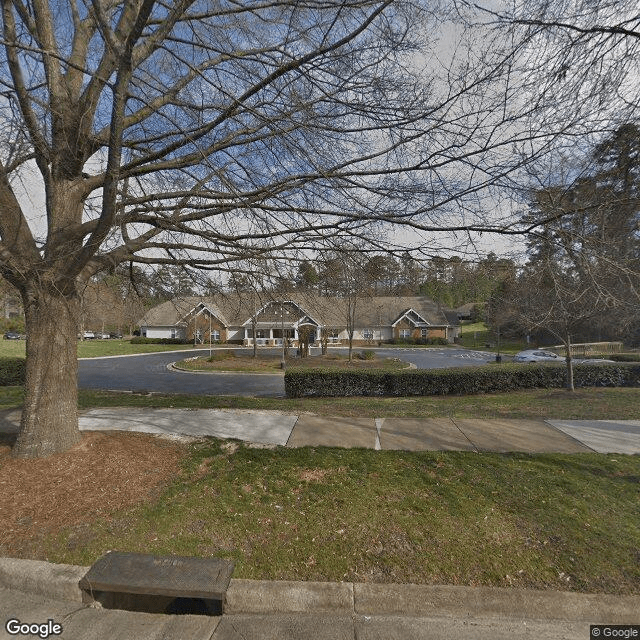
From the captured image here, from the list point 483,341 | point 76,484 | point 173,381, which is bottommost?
point 173,381

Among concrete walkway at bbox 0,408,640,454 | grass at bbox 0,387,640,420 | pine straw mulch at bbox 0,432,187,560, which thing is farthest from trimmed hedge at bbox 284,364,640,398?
pine straw mulch at bbox 0,432,187,560

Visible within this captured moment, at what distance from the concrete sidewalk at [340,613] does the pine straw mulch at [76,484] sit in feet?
1.85

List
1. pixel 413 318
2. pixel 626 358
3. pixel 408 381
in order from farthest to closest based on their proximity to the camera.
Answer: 1. pixel 413 318
2. pixel 626 358
3. pixel 408 381

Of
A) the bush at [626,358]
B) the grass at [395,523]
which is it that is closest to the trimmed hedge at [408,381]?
the grass at [395,523]

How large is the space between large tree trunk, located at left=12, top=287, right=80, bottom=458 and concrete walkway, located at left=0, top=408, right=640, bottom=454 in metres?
1.58

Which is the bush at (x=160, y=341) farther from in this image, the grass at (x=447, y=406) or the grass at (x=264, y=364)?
the grass at (x=447, y=406)

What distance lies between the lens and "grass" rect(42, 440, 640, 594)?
109 inches

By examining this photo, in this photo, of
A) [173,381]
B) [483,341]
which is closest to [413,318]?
[483,341]

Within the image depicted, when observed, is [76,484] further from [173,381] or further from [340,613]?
[173,381]

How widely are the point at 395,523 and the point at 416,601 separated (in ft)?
2.56

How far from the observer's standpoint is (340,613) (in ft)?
8.18

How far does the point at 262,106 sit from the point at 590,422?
26.1ft

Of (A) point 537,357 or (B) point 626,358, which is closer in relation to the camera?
(B) point 626,358

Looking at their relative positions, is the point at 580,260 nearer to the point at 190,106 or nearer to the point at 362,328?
the point at 190,106
